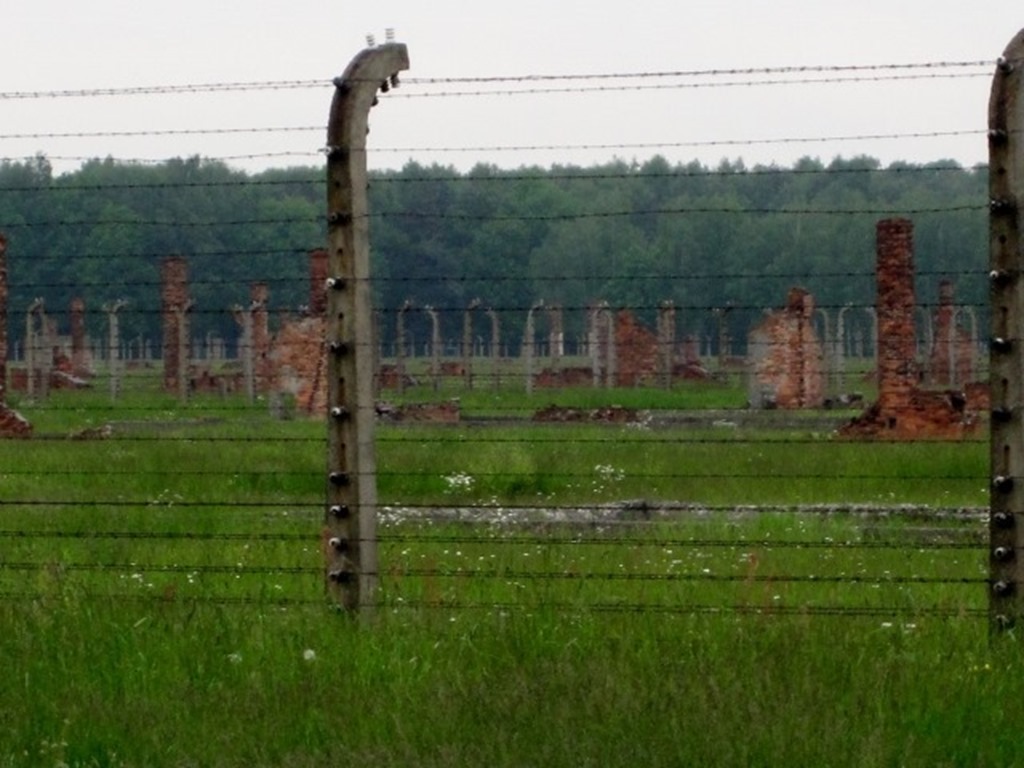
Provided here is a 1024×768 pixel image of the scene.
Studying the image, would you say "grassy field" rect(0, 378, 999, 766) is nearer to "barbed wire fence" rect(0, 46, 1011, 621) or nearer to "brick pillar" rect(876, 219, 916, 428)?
"barbed wire fence" rect(0, 46, 1011, 621)

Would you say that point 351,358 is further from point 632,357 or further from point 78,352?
point 78,352

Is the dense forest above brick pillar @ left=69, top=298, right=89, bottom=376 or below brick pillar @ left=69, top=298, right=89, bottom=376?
above

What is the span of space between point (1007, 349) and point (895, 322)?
22.7 meters

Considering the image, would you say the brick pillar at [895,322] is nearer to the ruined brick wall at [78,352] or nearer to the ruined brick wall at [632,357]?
the ruined brick wall at [632,357]

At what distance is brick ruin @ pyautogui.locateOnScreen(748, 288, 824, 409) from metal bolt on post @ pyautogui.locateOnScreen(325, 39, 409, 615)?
31193mm

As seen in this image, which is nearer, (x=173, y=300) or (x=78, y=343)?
(x=173, y=300)

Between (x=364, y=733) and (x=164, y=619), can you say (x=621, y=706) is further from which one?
(x=164, y=619)

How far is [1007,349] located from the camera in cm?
859

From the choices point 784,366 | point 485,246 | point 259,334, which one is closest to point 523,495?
point 784,366

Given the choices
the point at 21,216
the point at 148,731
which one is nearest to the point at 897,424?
the point at 148,731

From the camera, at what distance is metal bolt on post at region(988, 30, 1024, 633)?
28.0 feet

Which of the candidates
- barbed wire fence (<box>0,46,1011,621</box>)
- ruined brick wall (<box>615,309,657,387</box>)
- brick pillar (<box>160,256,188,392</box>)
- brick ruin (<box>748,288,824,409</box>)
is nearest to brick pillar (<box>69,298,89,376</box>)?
brick pillar (<box>160,256,188,392</box>)

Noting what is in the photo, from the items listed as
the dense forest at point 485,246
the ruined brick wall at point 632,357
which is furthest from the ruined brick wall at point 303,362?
the dense forest at point 485,246

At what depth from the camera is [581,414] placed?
123 ft
